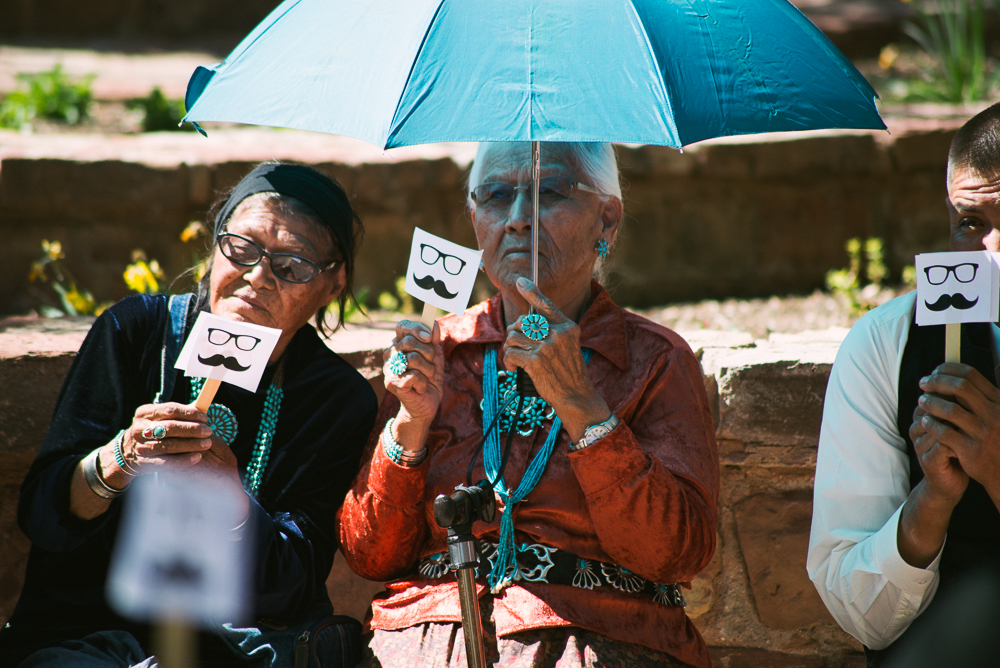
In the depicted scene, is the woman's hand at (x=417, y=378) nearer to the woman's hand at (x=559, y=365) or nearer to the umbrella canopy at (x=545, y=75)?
the woman's hand at (x=559, y=365)

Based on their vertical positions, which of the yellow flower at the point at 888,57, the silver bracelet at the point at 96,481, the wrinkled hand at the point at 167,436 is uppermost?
the wrinkled hand at the point at 167,436

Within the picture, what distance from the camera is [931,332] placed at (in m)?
2.16

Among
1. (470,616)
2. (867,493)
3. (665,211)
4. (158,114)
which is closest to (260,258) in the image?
(470,616)

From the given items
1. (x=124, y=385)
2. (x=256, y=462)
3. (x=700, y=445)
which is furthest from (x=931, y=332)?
(x=124, y=385)

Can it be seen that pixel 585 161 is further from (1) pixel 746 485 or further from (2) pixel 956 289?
(1) pixel 746 485

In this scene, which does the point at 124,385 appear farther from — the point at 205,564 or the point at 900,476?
the point at 900,476

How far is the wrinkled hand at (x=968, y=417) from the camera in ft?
6.01

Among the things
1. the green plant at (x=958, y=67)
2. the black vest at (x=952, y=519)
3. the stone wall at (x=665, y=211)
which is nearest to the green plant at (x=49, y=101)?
the stone wall at (x=665, y=211)

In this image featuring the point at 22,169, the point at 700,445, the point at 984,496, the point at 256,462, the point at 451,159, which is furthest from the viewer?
the point at 451,159

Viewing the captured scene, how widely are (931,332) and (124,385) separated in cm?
193

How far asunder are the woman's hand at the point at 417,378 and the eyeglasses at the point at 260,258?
0.41 m

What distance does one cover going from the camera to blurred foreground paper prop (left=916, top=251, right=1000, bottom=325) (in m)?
1.84

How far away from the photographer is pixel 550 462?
7.80 ft

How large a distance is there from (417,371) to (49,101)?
5046mm
